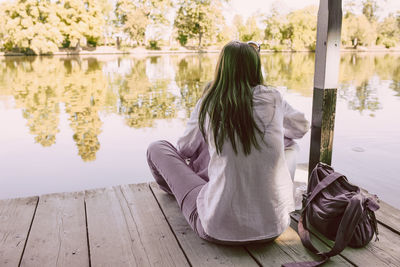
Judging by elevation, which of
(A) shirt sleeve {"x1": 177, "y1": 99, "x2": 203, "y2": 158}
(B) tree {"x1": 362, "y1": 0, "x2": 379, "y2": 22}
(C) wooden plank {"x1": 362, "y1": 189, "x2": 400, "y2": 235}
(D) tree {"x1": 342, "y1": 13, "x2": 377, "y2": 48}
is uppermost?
(B) tree {"x1": 362, "y1": 0, "x2": 379, "y2": 22}

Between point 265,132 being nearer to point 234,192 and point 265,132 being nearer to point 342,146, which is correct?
point 234,192

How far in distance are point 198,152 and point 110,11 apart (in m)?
39.3

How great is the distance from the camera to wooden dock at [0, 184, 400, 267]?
164 cm

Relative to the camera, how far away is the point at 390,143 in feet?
17.2

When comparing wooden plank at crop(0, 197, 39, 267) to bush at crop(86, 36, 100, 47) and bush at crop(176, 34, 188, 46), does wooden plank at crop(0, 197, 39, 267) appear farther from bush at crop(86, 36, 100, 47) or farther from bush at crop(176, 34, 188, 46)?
bush at crop(176, 34, 188, 46)

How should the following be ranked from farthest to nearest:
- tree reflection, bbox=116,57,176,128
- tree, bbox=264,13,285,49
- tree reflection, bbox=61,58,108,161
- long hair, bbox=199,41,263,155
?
1. tree, bbox=264,13,285,49
2. tree reflection, bbox=116,57,176,128
3. tree reflection, bbox=61,58,108,161
4. long hair, bbox=199,41,263,155

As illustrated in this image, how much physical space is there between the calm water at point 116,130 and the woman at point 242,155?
2348 millimetres

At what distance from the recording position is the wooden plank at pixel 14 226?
1696 mm

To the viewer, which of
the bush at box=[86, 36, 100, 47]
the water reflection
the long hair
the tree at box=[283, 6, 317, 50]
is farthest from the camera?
the tree at box=[283, 6, 317, 50]

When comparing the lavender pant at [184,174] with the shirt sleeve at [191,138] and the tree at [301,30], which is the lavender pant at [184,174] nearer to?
the shirt sleeve at [191,138]

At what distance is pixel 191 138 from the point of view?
1818 mm

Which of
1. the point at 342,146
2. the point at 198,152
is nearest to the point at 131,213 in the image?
the point at 198,152

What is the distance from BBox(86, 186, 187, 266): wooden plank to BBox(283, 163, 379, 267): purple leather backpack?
0.60 m

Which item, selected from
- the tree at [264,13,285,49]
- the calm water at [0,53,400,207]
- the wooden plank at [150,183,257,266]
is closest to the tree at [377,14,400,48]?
the tree at [264,13,285,49]
